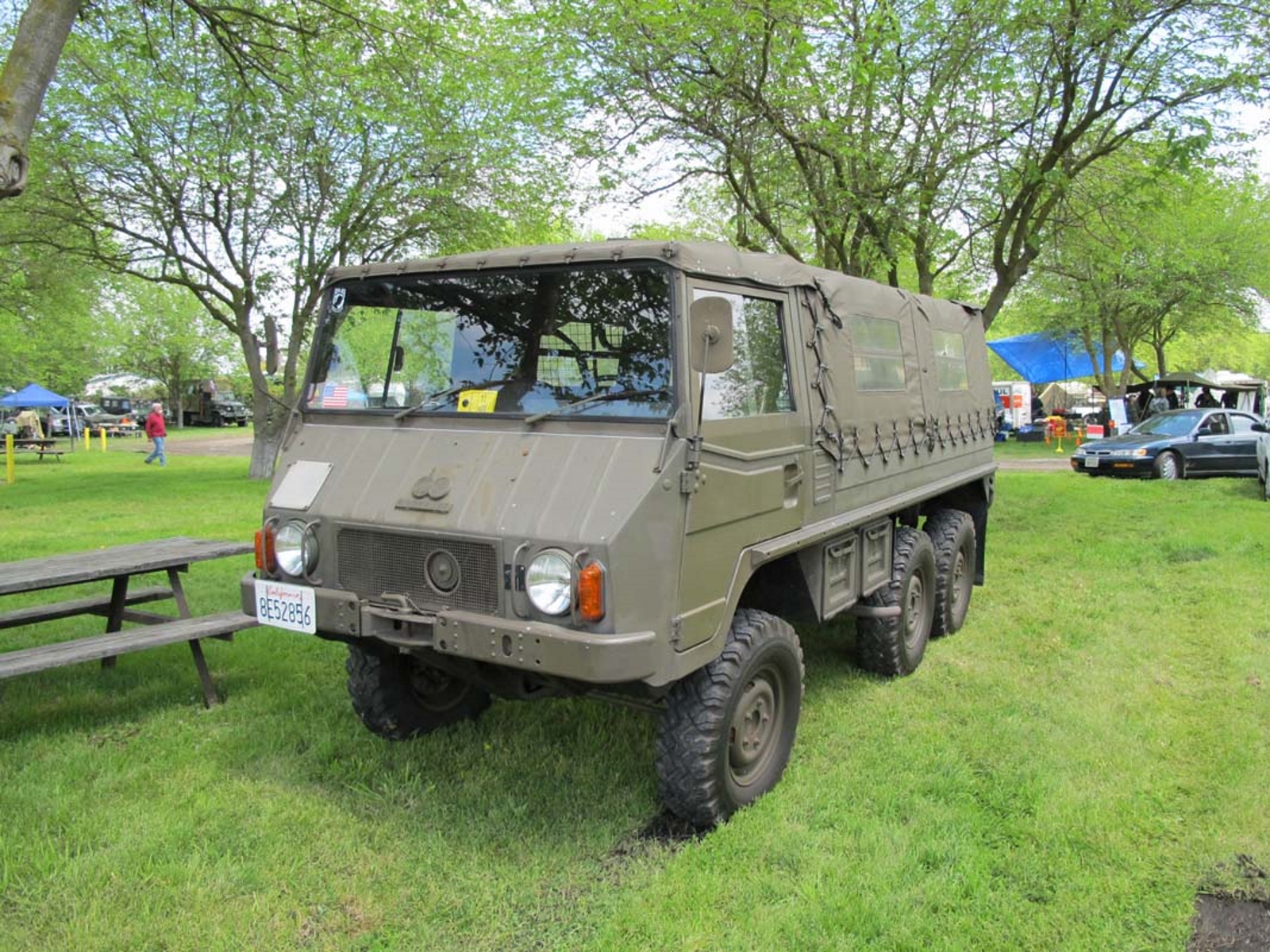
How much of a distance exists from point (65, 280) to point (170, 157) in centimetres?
504

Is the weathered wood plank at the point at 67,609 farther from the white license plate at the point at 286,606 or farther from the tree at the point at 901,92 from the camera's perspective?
the tree at the point at 901,92

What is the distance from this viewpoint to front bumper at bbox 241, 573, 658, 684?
2980mm

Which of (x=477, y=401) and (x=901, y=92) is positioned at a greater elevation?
(x=901, y=92)

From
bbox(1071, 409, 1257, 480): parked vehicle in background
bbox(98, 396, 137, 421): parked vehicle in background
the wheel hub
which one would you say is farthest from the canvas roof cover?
the wheel hub

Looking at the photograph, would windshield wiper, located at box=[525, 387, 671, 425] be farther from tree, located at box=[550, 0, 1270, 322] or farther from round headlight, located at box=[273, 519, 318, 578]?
tree, located at box=[550, 0, 1270, 322]

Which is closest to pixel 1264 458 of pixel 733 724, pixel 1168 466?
pixel 1168 466

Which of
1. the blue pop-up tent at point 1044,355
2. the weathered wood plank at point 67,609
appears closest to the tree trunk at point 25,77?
the weathered wood plank at point 67,609

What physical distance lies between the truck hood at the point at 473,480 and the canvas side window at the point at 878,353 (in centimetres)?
215

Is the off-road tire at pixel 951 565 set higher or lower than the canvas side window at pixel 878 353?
lower

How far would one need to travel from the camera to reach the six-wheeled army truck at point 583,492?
3.16 m

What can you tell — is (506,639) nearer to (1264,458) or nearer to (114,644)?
(114,644)

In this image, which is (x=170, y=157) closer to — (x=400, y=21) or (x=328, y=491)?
(x=400, y=21)

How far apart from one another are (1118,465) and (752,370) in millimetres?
14952

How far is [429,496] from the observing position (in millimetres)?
3465
